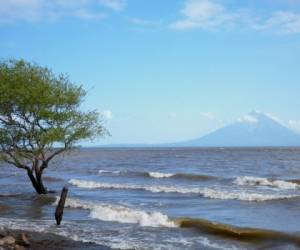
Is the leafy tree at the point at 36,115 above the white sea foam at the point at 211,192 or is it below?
above

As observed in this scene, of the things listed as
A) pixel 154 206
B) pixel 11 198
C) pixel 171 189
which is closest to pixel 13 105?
pixel 11 198

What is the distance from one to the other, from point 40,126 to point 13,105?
2.29m

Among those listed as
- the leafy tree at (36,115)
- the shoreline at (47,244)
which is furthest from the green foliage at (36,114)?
the shoreline at (47,244)

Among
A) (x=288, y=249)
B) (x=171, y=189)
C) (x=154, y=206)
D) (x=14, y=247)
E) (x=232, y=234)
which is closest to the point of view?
(x=14, y=247)

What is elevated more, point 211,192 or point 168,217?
point 211,192

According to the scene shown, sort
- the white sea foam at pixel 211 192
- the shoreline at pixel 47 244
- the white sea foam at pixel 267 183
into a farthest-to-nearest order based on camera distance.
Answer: the white sea foam at pixel 267 183, the white sea foam at pixel 211 192, the shoreline at pixel 47 244

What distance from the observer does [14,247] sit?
57.5 ft

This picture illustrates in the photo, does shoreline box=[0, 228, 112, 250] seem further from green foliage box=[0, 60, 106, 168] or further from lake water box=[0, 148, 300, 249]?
green foliage box=[0, 60, 106, 168]

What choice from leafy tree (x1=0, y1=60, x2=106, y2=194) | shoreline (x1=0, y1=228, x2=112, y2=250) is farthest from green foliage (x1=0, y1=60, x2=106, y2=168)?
shoreline (x1=0, y1=228, x2=112, y2=250)

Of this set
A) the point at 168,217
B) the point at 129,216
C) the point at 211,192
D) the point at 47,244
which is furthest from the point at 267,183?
the point at 47,244

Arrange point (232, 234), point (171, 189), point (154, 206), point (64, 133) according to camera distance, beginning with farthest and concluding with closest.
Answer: point (171, 189) < point (64, 133) < point (154, 206) < point (232, 234)

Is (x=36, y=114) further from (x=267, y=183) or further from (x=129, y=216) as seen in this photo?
(x=267, y=183)

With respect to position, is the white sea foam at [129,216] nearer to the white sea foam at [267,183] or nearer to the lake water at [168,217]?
the lake water at [168,217]

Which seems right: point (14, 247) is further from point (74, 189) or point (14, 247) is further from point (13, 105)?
point (74, 189)
